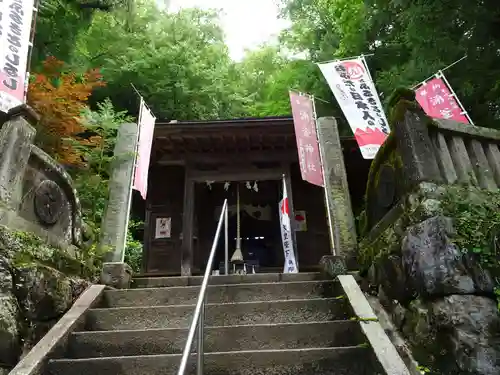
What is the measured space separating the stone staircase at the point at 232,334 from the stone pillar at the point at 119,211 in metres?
0.43

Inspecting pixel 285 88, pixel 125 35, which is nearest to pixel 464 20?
pixel 285 88

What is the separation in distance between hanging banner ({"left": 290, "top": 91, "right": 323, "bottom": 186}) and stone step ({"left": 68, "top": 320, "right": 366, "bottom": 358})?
3.62m

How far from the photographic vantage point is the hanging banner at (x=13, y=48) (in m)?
4.47

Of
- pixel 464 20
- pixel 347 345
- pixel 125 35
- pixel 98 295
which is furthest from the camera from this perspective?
pixel 125 35

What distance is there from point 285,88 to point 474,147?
12115mm

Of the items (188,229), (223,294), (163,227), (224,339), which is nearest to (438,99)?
(223,294)

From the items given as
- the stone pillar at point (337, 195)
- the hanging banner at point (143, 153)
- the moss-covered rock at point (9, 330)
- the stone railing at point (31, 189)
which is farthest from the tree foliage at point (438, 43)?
the moss-covered rock at point (9, 330)

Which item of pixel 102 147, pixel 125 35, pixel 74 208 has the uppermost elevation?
pixel 125 35

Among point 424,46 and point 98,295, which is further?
point 424,46

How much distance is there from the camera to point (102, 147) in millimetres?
7348

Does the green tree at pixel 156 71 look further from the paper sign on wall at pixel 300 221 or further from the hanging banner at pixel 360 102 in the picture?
the hanging banner at pixel 360 102

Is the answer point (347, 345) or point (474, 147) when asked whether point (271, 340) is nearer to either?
point (347, 345)

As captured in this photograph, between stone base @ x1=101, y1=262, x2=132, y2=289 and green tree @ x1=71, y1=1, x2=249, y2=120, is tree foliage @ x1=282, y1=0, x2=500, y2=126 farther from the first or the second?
green tree @ x1=71, y1=1, x2=249, y2=120

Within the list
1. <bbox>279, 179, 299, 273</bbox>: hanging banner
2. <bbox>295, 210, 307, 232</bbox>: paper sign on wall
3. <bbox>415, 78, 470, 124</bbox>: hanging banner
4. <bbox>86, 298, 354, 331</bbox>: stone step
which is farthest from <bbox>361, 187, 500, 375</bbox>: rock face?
<bbox>295, 210, 307, 232</bbox>: paper sign on wall
